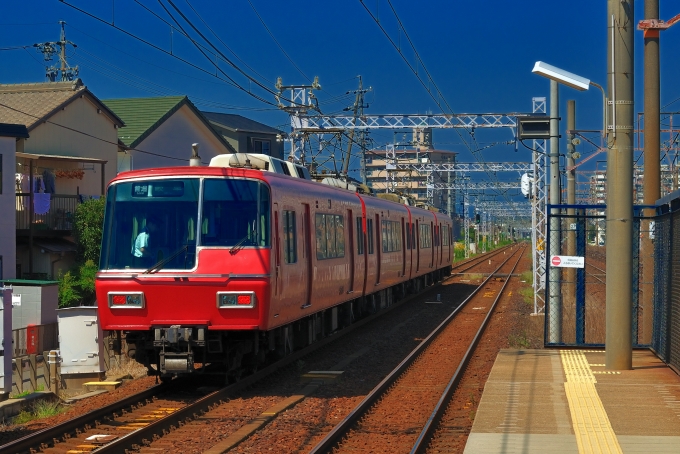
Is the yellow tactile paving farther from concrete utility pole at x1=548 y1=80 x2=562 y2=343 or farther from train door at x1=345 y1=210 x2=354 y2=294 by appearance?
train door at x1=345 y1=210 x2=354 y2=294

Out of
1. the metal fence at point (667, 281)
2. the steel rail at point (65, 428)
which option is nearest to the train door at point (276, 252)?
the steel rail at point (65, 428)

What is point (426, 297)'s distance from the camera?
96.1 feet

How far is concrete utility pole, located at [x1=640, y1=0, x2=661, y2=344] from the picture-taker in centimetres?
1337

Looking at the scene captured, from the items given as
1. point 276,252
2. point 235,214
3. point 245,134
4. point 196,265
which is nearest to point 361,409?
point 276,252

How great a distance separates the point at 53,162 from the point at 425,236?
11755 mm

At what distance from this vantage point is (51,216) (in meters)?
27.6

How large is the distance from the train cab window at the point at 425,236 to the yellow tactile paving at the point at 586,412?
16813 mm

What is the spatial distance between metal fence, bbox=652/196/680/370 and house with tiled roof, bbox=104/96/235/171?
80.5 feet

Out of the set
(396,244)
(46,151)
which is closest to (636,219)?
(396,244)

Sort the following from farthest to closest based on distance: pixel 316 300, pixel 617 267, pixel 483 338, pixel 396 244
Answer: pixel 396 244 → pixel 483 338 → pixel 316 300 → pixel 617 267

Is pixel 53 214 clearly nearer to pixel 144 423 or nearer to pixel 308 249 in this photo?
pixel 308 249

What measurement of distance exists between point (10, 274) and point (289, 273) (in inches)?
588

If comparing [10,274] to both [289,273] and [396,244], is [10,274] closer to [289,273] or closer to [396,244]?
[396,244]

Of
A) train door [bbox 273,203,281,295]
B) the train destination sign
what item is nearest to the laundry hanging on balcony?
train door [bbox 273,203,281,295]
